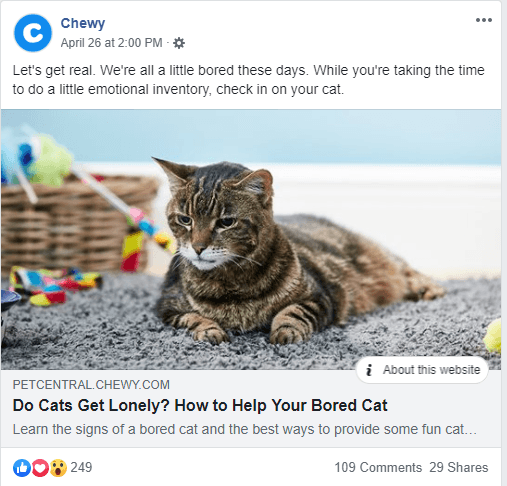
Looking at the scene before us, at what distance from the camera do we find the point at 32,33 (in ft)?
4.29

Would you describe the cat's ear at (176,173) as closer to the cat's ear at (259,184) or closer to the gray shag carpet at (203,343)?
the cat's ear at (259,184)

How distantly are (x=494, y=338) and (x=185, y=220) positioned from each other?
725mm

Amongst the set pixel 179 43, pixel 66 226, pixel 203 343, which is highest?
pixel 179 43

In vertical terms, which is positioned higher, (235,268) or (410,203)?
(410,203)

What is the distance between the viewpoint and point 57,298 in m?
1.74

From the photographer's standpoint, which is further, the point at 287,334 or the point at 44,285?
the point at 44,285

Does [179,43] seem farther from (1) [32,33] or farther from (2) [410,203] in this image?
(2) [410,203]

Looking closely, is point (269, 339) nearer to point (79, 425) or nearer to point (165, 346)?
point (165, 346)

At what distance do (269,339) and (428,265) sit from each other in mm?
1707
